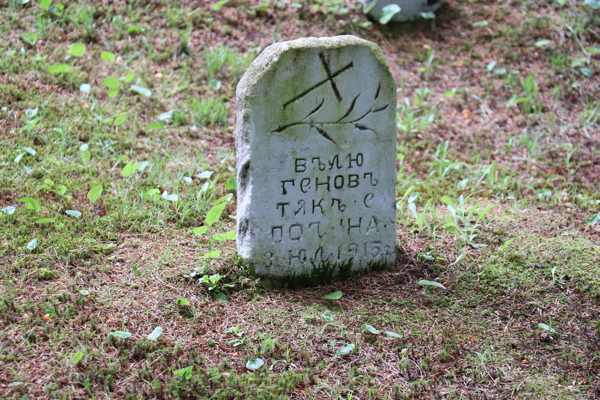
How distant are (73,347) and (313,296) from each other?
1.25m

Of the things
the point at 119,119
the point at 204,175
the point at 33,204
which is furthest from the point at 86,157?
the point at 204,175

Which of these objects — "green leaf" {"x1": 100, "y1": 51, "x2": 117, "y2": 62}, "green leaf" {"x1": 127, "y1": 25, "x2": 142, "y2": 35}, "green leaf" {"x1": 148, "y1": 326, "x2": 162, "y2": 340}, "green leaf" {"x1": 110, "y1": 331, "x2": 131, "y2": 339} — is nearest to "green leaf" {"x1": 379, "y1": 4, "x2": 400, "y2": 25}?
"green leaf" {"x1": 127, "y1": 25, "x2": 142, "y2": 35}

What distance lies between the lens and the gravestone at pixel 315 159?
10.4 feet

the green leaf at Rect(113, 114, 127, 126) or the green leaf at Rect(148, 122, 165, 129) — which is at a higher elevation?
the green leaf at Rect(113, 114, 127, 126)


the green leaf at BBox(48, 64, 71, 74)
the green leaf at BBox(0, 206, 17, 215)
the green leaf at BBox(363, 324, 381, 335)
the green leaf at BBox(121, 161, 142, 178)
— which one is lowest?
the green leaf at BBox(363, 324, 381, 335)

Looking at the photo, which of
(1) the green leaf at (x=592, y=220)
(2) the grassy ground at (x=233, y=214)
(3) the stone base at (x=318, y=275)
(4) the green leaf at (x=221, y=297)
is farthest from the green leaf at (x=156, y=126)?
(1) the green leaf at (x=592, y=220)

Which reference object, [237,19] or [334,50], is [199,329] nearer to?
[334,50]

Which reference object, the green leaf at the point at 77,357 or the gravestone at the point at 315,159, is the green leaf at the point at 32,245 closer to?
the green leaf at the point at 77,357

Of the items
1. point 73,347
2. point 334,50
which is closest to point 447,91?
point 334,50

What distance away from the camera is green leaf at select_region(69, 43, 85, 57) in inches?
213

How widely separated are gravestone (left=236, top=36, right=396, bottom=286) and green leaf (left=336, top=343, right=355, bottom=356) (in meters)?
0.61

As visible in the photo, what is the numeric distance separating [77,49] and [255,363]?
3.81 meters

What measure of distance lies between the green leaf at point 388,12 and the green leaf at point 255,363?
16.3 ft

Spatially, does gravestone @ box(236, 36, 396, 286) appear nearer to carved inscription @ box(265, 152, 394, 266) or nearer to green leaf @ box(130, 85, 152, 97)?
carved inscription @ box(265, 152, 394, 266)
